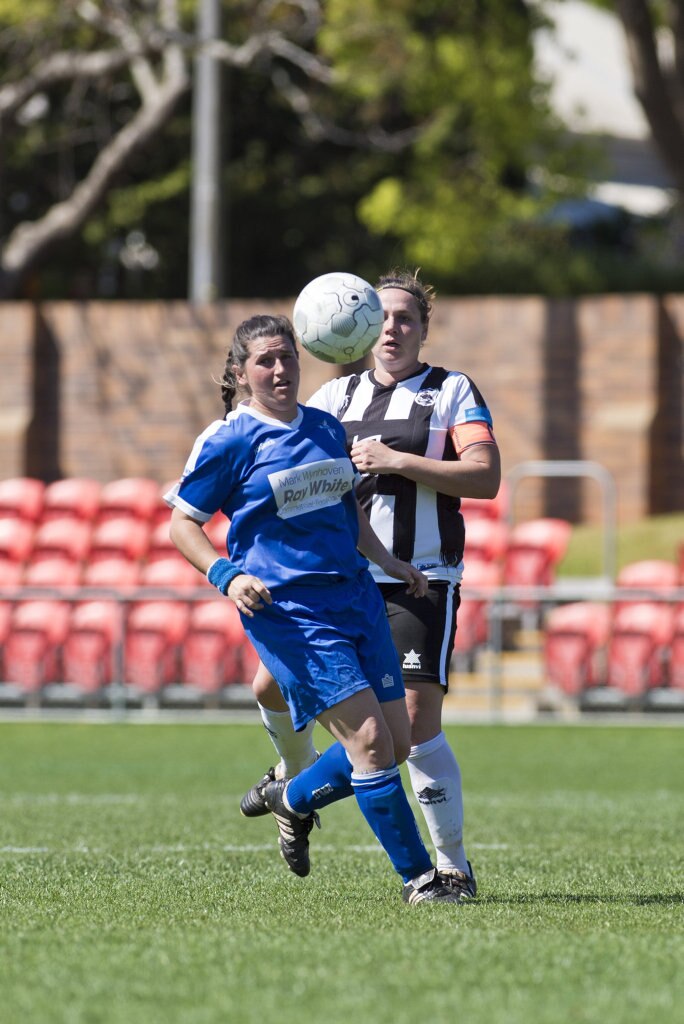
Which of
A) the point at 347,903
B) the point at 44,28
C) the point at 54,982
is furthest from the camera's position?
the point at 44,28

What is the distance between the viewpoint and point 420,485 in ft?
19.9

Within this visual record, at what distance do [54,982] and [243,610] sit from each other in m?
1.41

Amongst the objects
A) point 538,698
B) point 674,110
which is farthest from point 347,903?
point 674,110

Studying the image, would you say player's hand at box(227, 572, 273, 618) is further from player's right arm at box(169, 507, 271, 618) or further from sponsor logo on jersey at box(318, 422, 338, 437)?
sponsor logo on jersey at box(318, 422, 338, 437)

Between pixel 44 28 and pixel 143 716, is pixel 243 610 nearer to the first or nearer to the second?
pixel 143 716

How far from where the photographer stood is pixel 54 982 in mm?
4266

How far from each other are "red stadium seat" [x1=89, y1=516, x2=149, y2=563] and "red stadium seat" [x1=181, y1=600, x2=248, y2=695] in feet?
7.87

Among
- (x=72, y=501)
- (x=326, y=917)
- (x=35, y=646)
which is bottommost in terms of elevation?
(x=35, y=646)

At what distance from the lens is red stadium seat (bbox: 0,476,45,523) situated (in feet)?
59.6

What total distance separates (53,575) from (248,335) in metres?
11.4

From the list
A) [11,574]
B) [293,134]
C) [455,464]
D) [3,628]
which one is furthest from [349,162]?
[455,464]

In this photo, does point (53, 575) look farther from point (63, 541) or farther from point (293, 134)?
point (293, 134)

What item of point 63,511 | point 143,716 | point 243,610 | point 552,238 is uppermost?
point 552,238

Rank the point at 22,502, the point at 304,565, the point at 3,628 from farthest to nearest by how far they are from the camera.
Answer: the point at 22,502 → the point at 3,628 → the point at 304,565
